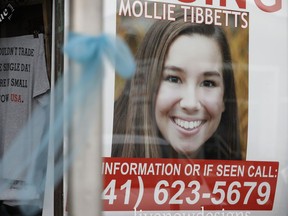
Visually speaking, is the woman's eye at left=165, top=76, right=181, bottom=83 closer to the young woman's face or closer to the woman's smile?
the young woman's face

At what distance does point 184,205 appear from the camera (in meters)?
2.84

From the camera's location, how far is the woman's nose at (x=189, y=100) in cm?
285

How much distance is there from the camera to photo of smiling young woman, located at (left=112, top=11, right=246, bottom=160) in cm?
275

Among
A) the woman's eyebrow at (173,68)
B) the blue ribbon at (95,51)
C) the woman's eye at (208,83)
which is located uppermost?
the woman's eyebrow at (173,68)

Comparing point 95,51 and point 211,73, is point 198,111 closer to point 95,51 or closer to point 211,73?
point 211,73

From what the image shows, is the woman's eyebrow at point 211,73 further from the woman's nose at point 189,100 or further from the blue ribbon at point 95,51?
the blue ribbon at point 95,51

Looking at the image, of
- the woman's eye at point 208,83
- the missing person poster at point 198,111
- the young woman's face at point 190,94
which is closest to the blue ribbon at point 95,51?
the missing person poster at point 198,111

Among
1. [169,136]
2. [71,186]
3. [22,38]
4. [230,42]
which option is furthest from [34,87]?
[71,186]

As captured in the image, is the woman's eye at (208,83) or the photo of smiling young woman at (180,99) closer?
the photo of smiling young woman at (180,99)

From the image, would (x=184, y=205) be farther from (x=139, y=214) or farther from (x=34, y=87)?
(x=34, y=87)

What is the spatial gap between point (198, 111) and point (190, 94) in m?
0.10

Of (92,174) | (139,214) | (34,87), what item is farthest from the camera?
(34,87)

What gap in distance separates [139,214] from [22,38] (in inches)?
54.7

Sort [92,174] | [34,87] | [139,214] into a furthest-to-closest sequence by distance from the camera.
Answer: [34,87]
[139,214]
[92,174]
